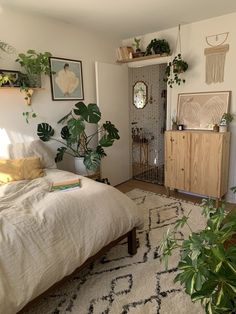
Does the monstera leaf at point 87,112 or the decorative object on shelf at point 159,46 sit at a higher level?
the decorative object on shelf at point 159,46

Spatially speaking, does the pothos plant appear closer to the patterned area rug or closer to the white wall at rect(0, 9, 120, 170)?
the patterned area rug

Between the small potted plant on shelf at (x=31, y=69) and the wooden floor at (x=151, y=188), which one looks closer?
the small potted plant on shelf at (x=31, y=69)

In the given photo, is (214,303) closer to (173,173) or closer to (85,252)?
(85,252)

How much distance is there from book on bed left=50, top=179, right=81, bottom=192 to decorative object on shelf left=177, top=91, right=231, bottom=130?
1975 millimetres

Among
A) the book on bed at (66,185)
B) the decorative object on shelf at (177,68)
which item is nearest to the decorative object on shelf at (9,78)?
the book on bed at (66,185)

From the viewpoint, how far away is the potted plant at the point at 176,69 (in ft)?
10.6

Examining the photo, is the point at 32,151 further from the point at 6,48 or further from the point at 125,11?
the point at 125,11

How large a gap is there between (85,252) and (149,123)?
3708mm

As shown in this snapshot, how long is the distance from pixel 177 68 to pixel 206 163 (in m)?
1.36

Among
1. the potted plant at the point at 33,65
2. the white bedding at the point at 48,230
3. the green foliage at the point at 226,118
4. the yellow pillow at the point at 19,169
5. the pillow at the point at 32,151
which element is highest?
the potted plant at the point at 33,65

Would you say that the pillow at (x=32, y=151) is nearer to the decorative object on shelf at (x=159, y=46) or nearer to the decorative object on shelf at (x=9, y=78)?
the decorative object on shelf at (x=9, y=78)

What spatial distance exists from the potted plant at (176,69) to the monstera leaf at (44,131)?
186 centimetres

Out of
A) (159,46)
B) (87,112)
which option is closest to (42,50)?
(87,112)

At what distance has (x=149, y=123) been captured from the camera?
4.95m
